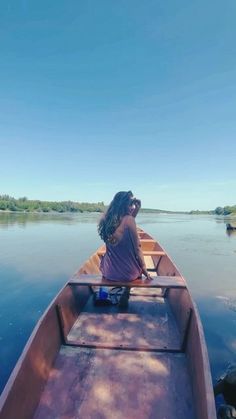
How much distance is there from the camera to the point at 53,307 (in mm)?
3629

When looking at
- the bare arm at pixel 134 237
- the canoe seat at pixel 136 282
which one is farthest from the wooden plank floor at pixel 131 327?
the bare arm at pixel 134 237

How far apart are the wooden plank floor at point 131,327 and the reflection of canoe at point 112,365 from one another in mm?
15

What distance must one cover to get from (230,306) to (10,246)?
13.1 m

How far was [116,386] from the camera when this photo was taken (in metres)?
2.95

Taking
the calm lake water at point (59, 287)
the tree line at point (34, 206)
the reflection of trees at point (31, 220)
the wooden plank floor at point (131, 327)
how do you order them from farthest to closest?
the tree line at point (34, 206) → the reflection of trees at point (31, 220) → the calm lake water at point (59, 287) → the wooden plank floor at point (131, 327)

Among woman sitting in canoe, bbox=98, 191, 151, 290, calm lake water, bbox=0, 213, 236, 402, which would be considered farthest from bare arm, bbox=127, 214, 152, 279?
calm lake water, bbox=0, 213, 236, 402

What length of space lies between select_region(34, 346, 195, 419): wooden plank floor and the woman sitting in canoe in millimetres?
1254

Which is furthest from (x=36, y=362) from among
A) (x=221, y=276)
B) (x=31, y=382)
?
(x=221, y=276)

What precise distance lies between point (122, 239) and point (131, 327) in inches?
55.6

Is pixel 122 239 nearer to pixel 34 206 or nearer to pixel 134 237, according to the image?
pixel 134 237

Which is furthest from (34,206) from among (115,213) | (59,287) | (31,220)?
(115,213)

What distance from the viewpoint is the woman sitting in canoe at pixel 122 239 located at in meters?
4.34

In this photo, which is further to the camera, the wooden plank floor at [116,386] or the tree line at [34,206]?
the tree line at [34,206]

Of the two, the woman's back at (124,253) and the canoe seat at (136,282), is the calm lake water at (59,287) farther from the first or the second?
the woman's back at (124,253)
